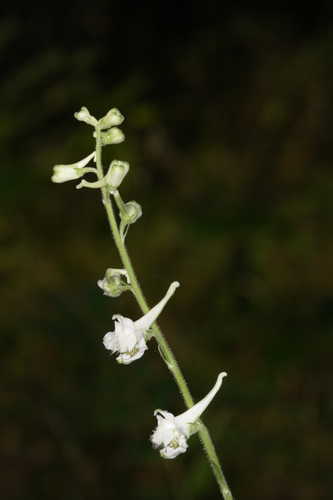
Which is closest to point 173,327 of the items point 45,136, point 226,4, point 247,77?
point 45,136

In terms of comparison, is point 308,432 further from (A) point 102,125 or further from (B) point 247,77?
(B) point 247,77

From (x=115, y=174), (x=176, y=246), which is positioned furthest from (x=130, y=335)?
(x=176, y=246)

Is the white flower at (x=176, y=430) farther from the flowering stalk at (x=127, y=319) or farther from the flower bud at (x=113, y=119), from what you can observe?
the flower bud at (x=113, y=119)

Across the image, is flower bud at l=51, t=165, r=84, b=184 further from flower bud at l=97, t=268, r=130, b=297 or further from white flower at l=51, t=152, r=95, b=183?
flower bud at l=97, t=268, r=130, b=297

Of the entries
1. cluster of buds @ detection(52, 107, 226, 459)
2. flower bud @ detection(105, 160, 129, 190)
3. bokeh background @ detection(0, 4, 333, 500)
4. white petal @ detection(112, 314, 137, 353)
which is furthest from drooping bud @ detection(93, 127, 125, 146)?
bokeh background @ detection(0, 4, 333, 500)

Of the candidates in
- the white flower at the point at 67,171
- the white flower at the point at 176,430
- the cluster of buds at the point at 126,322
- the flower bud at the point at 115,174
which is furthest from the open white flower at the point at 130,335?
the white flower at the point at 67,171

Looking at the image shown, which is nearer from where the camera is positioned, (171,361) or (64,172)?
(171,361)

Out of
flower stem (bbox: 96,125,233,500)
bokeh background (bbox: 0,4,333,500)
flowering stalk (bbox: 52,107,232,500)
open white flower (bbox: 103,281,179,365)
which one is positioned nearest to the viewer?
flower stem (bbox: 96,125,233,500)

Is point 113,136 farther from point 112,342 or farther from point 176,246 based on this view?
point 176,246
